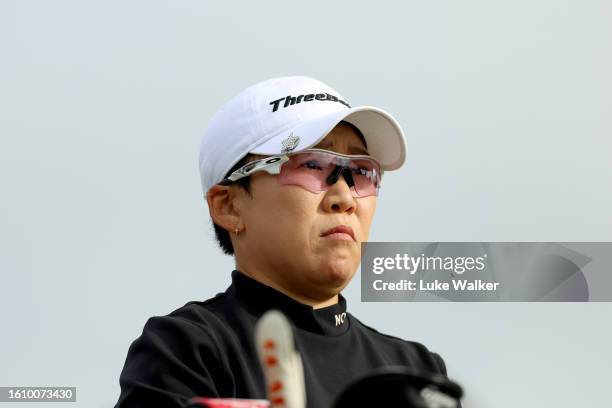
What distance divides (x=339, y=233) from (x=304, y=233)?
113 mm

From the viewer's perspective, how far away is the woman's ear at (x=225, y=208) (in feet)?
13.1

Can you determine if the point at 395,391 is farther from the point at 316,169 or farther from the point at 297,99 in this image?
the point at 297,99

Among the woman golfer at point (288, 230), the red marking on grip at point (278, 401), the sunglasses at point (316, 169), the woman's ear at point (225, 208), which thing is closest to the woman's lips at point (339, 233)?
the woman golfer at point (288, 230)

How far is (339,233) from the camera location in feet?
12.3

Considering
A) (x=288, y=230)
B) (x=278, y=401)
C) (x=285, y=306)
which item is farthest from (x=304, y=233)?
(x=278, y=401)

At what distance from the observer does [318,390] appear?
3.64 m

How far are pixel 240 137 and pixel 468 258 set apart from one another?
2.90 metres

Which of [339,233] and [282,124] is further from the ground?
[282,124]

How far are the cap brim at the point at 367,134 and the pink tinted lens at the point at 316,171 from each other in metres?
0.05

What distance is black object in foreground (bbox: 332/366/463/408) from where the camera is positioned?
6.79 feet

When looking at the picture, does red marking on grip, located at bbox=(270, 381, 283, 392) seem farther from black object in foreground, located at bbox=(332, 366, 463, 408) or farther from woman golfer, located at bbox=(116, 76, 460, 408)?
woman golfer, located at bbox=(116, 76, 460, 408)

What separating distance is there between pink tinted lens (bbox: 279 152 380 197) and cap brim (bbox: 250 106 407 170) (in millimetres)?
52

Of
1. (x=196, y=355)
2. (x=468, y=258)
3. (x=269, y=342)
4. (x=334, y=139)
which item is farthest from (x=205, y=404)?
(x=468, y=258)

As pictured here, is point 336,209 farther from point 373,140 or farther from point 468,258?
point 468,258
